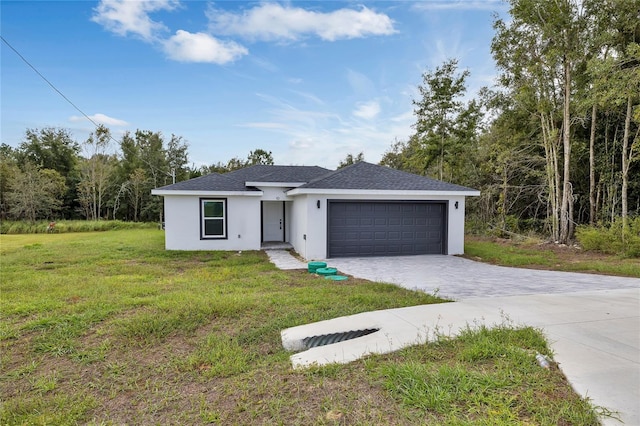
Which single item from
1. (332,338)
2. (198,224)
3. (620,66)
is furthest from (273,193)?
(620,66)

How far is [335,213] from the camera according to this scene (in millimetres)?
11172

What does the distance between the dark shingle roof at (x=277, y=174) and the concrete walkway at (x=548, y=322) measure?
731cm

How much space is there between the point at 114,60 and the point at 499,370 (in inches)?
605

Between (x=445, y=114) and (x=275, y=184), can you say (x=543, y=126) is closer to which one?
(x=445, y=114)

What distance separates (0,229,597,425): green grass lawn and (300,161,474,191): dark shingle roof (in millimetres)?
5289

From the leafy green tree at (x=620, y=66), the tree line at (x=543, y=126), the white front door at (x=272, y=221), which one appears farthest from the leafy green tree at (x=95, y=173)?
the leafy green tree at (x=620, y=66)

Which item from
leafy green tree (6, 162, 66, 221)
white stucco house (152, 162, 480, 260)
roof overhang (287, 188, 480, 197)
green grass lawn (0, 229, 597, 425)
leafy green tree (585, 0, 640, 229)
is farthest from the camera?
leafy green tree (6, 162, 66, 221)

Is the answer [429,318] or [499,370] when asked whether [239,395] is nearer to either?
[499,370]

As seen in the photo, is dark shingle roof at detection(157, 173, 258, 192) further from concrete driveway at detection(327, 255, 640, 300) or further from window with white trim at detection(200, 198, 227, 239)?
concrete driveway at detection(327, 255, 640, 300)

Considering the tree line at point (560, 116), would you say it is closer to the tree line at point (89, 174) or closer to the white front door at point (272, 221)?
the white front door at point (272, 221)

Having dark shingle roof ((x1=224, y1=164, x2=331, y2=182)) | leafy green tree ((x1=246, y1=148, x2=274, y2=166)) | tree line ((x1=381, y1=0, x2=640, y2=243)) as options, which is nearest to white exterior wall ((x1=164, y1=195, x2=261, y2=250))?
dark shingle roof ((x1=224, y1=164, x2=331, y2=182))

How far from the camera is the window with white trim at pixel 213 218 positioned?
1250 cm

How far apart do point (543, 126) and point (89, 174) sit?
3015 centimetres

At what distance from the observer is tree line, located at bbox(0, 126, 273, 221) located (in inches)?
1000
